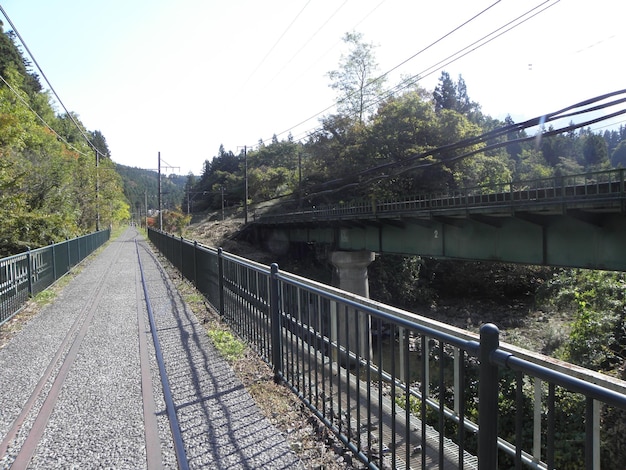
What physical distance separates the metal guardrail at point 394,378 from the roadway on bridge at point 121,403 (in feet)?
1.99

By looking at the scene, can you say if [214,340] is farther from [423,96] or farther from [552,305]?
[423,96]

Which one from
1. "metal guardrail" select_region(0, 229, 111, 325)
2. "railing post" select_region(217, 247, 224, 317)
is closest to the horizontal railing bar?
"railing post" select_region(217, 247, 224, 317)

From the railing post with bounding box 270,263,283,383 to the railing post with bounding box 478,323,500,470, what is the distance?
3.12 m

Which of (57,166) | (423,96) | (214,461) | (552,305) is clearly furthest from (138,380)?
(423,96)

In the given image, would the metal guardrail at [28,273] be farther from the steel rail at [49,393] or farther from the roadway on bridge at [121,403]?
the steel rail at [49,393]

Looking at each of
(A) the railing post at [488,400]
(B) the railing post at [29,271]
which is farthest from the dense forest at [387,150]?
(A) the railing post at [488,400]

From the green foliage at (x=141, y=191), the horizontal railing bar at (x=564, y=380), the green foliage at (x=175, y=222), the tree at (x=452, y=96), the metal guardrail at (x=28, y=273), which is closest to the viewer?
the horizontal railing bar at (x=564, y=380)

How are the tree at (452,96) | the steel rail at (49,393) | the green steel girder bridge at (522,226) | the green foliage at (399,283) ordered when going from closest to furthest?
the steel rail at (49,393) → the green steel girder bridge at (522,226) → the green foliage at (399,283) → the tree at (452,96)

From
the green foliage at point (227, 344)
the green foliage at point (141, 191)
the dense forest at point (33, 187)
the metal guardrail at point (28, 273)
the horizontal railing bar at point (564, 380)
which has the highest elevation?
the green foliage at point (141, 191)

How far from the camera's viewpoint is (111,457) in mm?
3496

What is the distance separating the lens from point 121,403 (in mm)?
4504

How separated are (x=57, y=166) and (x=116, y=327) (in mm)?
19984

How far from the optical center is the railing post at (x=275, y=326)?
497 cm

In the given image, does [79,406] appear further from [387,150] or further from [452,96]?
[452,96]
